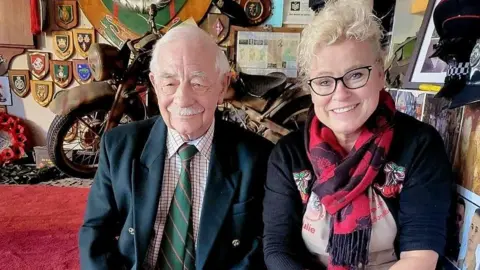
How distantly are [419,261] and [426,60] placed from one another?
0.73 m

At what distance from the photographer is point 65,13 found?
128 inches

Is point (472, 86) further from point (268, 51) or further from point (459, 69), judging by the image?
point (268, 51)

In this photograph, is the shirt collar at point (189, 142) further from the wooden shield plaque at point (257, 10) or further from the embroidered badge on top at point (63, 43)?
the embroidered badge on top at point (63, 43)

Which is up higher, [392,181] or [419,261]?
[392,181]

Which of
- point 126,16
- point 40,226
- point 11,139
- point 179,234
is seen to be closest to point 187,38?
point 179,234

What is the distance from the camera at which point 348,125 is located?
936 millimetres

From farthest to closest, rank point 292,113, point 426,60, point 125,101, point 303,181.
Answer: point 292,113 → point 125,101 → point 426,60 → point 303,181

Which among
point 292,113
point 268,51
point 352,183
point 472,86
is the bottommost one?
point 292,113

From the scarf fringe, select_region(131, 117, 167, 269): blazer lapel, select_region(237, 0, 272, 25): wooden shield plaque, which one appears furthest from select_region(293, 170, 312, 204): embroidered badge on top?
select_region(237, 0, 272, 25): wooden shield plaque

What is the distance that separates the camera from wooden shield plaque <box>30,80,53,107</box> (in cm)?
333

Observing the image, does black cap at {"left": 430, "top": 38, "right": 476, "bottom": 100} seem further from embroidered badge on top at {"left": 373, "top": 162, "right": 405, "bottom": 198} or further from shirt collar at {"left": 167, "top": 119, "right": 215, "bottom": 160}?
shirt collar at {"left": 167, "top": 119, "right": 215, "bottom": 160}

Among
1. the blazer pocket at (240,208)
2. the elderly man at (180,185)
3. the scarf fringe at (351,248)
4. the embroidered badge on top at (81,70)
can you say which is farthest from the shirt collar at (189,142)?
the embroidered badge on top at (81,70)

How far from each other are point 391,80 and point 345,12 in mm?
1001

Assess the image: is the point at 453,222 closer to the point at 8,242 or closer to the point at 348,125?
the point at 348,125
